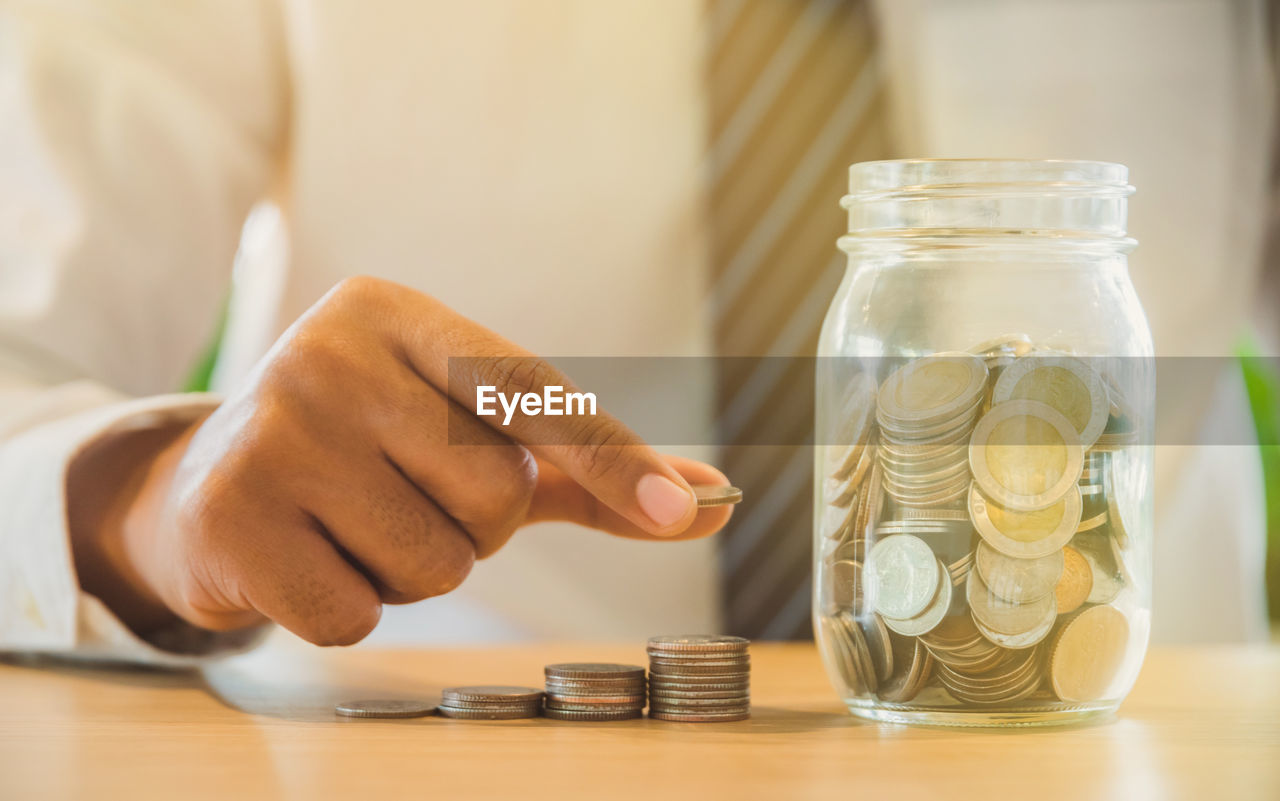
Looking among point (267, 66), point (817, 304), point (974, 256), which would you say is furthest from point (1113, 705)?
point (267, 66)

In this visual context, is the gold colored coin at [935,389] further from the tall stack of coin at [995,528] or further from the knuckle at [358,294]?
the knuckle at [358,294]

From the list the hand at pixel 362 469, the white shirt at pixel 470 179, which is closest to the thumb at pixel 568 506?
the hand at pixel 362 469

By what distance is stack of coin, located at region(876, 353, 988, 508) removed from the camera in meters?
0.51

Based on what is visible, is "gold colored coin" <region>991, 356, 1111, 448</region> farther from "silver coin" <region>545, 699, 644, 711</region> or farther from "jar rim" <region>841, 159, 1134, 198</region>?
"silver coin" <region>545, 699, 644, 711</region>

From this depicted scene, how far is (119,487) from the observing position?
833 mm

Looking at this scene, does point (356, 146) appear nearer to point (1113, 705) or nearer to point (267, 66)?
point (267, 66)

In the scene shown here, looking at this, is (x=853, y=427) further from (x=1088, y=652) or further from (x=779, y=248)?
(x=779, y=248)

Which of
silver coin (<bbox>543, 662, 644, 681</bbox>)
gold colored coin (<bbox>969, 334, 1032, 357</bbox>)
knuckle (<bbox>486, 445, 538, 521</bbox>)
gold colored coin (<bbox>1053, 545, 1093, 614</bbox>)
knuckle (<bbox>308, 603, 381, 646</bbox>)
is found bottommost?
silver coin (<bbox>543, 662, 644, 681</bbox>)

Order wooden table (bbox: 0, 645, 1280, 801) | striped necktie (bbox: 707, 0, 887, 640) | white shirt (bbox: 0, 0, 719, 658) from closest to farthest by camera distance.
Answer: wooden table (bbox: 0, 645, 1280, 801) < striped necktie (bbox: 707, 0, 887, 640) < white shirt (bbox: 0, 0, 719, 658)

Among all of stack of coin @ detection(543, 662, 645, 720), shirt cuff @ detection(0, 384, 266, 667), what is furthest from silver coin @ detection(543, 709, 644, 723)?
shirt cuff @ detection(0, 384, 266, 667)

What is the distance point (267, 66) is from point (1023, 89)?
84 centimetres

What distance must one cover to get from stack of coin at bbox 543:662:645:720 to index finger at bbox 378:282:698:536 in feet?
Result: 0.25

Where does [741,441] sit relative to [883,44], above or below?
below

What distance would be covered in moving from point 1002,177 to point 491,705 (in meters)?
0.36
